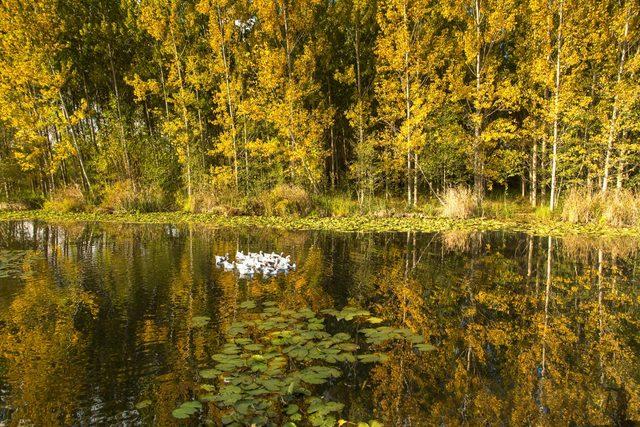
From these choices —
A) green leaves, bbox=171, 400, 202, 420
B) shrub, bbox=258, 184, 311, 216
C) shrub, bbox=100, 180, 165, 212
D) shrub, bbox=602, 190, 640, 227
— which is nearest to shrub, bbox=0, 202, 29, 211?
shrub, bbox=100, 180, 165, 212

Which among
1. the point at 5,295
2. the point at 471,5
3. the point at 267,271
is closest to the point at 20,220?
the point at 5,295

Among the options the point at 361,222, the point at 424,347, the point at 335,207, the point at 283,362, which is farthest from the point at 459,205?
the point at 283,362

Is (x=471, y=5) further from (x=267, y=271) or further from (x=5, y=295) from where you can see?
(x=5, y=295)

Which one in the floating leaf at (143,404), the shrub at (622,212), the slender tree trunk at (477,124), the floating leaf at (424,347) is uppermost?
the slender tree trunk at (477,124)

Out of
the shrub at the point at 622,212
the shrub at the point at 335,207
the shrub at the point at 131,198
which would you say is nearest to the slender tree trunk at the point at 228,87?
the shrub at the point at 131,198

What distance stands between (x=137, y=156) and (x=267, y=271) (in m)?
15.4

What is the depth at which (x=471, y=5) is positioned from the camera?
17.4 meters

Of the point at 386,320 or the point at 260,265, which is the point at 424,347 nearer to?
the point at 386,320

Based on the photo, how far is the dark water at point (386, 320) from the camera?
3414 mm

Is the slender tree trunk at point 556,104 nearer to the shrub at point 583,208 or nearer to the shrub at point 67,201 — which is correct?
the shrub at point 583,208

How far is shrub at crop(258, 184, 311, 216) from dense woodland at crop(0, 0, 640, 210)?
4.02 feet

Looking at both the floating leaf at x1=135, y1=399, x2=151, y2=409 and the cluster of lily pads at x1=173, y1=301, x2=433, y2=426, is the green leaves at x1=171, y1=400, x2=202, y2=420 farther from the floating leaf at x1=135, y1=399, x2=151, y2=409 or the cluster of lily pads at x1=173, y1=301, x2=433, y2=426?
the floating leaf at x1=135, y1=399, x2=151, y2=409

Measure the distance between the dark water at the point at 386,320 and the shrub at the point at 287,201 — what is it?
227 inches

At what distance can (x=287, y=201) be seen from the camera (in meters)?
16.0
